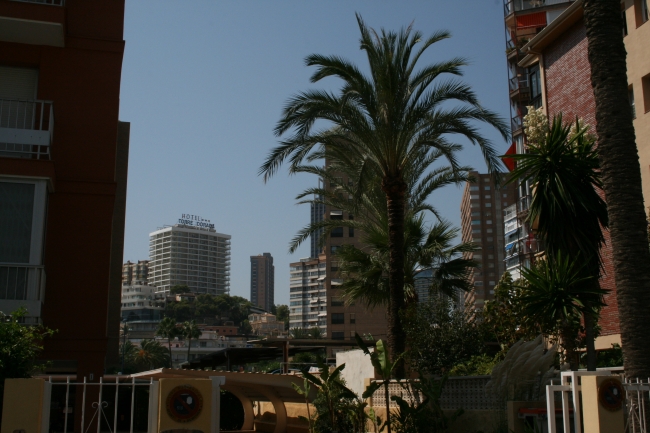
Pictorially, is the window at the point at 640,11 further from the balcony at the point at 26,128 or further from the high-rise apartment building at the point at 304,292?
the high-rise apartment building at the point at 304,292

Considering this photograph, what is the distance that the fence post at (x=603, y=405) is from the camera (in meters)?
10.5

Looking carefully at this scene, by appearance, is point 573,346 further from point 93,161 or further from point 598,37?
point 93,161

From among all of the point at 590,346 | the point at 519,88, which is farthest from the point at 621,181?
the point at 519,88

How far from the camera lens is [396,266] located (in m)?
20.0

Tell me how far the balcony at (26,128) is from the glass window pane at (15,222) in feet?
3.48

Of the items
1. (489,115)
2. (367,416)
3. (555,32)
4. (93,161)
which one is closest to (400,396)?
(367,416)

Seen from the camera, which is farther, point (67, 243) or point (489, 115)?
point (489, 115)

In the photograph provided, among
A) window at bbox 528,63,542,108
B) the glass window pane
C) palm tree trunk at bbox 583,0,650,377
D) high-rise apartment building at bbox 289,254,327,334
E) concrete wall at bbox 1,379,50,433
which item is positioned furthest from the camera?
high-rise apartment building at bbox 289,254,327,334

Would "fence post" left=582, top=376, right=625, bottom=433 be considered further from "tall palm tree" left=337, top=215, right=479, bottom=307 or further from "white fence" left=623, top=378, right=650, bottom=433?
"tall palm tree" left=337, top=215, right=479, bottom=307

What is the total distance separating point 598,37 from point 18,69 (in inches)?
554

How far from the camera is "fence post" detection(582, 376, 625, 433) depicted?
415 inches

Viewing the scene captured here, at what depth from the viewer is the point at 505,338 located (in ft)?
63.6

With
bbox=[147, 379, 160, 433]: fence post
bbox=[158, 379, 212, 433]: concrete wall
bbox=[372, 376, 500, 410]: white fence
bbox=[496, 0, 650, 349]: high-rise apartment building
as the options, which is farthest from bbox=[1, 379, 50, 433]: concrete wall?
bbox=[496, 0, 650, 349]: high-rise apartment building

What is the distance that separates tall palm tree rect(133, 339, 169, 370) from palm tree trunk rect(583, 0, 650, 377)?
100.0m
